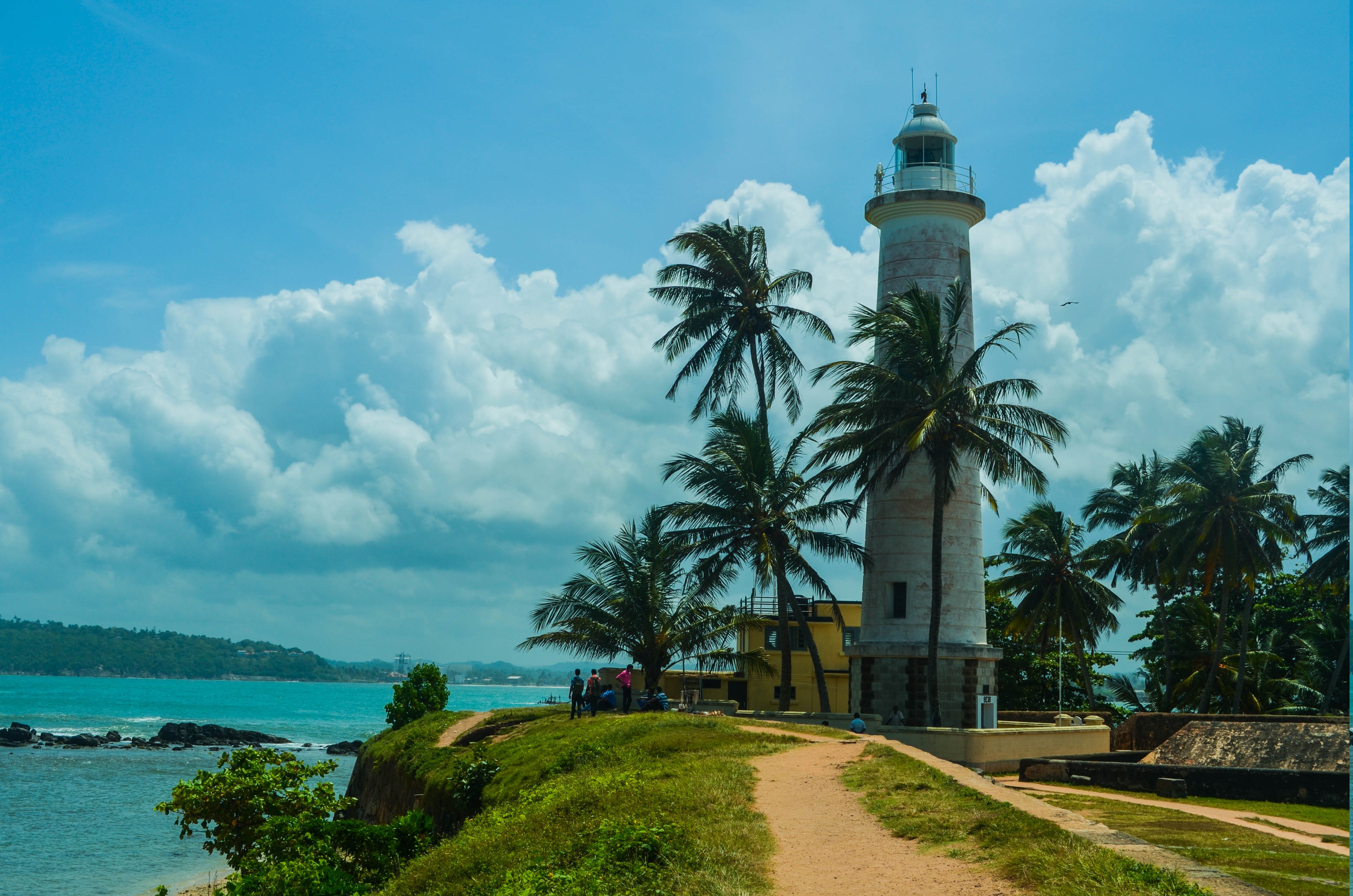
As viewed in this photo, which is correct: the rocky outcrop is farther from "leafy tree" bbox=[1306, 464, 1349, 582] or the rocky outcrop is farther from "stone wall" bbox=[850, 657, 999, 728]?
"leafy tree" bbox=[1306, 464, 1349, 582]

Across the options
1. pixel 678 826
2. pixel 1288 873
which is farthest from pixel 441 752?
pixel 1288 873

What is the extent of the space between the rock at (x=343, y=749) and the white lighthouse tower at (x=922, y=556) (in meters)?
42.1

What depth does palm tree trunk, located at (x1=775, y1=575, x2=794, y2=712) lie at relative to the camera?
104 ft

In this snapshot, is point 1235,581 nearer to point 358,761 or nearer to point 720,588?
point 720,588

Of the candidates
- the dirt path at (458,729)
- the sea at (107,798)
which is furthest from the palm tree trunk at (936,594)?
the sea at (107,798)

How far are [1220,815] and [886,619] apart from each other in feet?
45.1

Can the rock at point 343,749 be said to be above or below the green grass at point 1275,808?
below

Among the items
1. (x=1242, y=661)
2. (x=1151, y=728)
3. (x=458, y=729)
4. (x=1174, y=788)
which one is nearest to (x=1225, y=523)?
(x=1242, y=661)

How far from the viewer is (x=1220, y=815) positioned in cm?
Result: 1791

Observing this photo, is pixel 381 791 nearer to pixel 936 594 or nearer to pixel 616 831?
pixel 936 594

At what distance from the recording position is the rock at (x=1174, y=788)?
21281 millimetres

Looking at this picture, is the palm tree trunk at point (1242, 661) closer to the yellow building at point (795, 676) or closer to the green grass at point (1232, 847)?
the yellow building at point (795, 676)

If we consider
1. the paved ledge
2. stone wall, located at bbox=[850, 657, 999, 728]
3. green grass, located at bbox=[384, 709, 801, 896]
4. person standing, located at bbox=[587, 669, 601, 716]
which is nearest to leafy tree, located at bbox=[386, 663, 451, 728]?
person standing, located at bbox=[587, 669, 601, 716]

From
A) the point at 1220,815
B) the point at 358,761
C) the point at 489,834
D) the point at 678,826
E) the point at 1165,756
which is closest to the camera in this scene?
the point at 678,826
